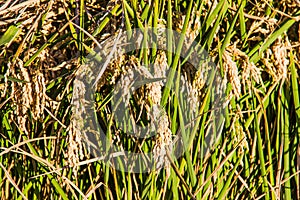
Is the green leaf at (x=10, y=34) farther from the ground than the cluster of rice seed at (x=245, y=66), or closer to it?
farther from the ground

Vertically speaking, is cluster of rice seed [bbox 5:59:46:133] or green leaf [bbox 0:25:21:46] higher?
green leaf [bbox 0:25:21:46]

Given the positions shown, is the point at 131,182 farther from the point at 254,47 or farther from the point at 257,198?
the point at 254,47

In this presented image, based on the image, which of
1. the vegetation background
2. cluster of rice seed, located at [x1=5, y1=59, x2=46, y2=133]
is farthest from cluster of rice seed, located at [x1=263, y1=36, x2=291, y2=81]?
cluster of rice seed, located at [x1=5, y1=59, x2=46, y2=133]

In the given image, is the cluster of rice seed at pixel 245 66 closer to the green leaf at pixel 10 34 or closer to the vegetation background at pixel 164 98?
the vegetation background at pixel 164 98

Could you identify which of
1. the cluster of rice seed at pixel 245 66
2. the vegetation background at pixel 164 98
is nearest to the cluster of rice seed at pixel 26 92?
the vegetation background at pixel 164 98

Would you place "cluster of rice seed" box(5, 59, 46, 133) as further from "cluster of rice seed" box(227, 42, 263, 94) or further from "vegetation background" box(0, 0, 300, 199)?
"cluster of rice seed" box(227, 42, 263, 94)

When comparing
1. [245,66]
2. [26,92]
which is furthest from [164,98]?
[26,92]

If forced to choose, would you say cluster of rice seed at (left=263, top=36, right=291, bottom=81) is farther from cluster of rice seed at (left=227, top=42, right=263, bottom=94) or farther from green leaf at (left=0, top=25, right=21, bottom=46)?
green leaf at (left=0, top=25, right=21, bottom=46)

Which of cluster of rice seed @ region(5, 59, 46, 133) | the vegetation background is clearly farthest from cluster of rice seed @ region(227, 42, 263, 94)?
cluster of rice seed @ region(5, 59, 46, 133)
